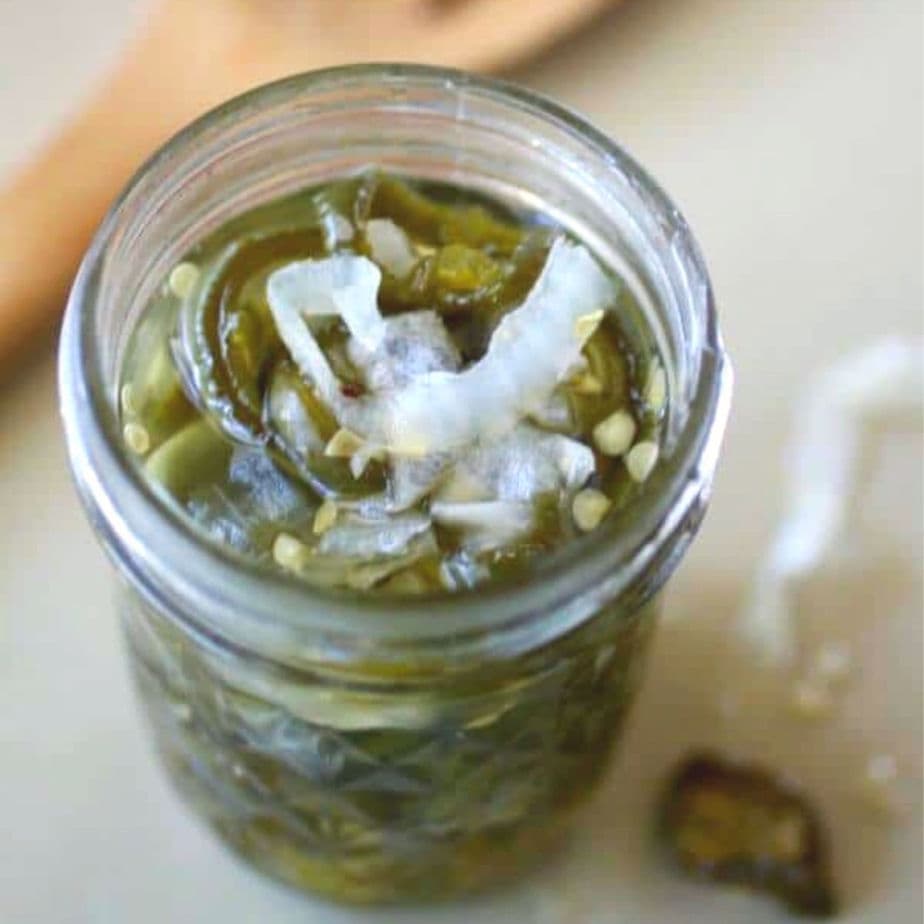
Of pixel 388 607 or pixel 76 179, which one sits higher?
pixel 76 179

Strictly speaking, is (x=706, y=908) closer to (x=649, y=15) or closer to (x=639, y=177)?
(x=639, y=177)

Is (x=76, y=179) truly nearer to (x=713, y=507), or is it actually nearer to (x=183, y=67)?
(x=183, y=67)

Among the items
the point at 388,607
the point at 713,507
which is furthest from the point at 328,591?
the point at 713,507

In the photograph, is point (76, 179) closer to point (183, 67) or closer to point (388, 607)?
point (183, 67)

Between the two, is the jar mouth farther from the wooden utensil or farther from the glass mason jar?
the wooden utensil

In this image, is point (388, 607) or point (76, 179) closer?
point (388, 607)

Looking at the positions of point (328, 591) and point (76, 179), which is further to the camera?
point (76, 179)

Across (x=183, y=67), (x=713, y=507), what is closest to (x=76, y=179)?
(x=183, y=67)

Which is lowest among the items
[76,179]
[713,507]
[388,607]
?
[388,607]
